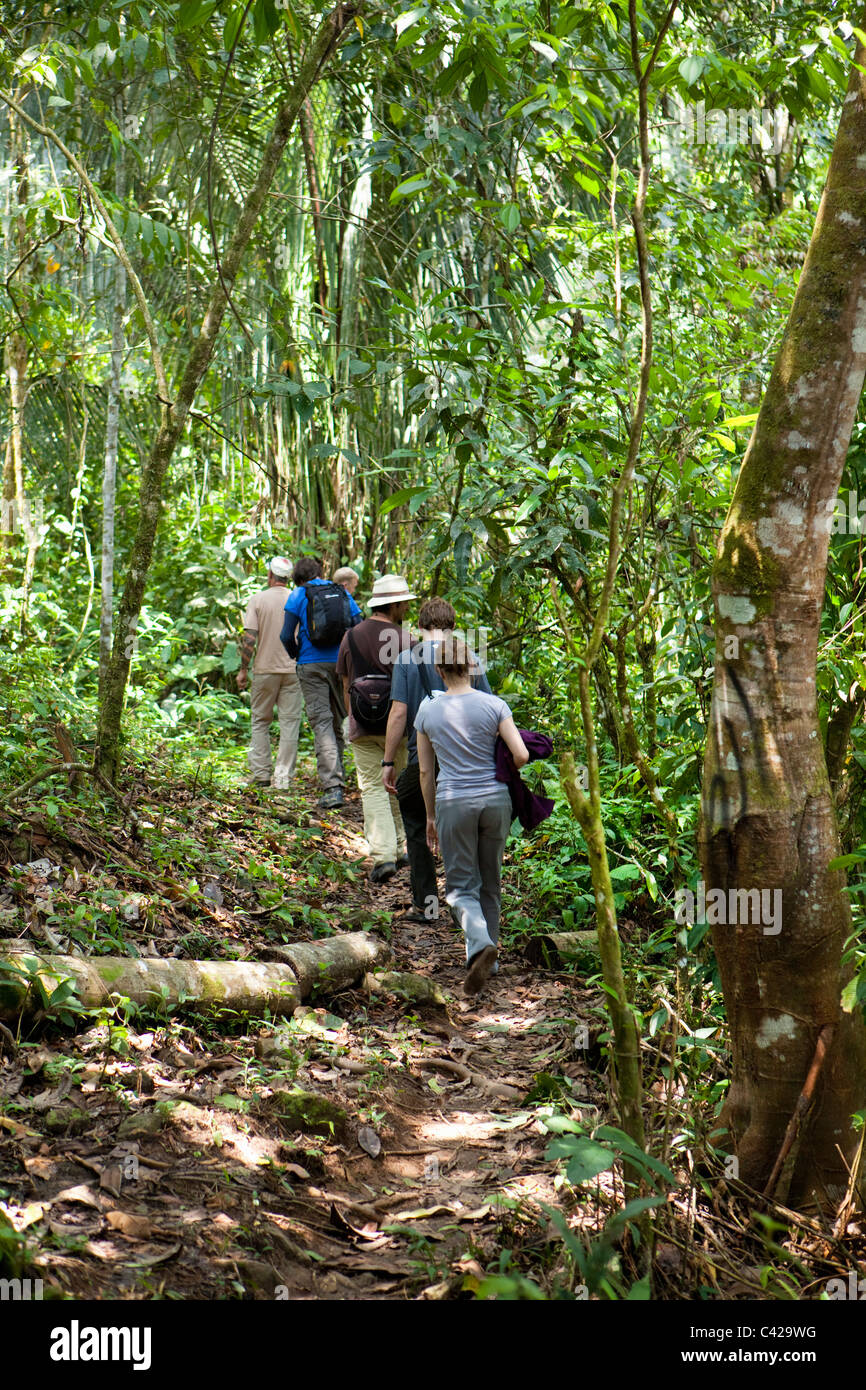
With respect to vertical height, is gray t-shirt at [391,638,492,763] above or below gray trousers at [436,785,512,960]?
above

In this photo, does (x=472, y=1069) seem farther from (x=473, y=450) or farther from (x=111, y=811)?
(x=473, y=450)

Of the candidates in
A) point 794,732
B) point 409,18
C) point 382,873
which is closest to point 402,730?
point 382,873

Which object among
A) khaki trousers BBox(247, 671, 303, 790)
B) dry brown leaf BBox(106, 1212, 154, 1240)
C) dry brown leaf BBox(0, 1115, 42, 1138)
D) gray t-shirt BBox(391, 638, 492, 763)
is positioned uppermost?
gray t-shirt BBox(391, 638, 492, 763)

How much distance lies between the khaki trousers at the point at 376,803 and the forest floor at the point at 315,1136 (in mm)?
1456

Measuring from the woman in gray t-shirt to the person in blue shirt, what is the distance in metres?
3.31

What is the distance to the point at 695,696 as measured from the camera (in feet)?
18.2

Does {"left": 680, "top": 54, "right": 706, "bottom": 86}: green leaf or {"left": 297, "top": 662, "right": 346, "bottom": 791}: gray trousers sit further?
{"left": 297, "top": 662, "right": 346, "bottom": 791}: gray trousers

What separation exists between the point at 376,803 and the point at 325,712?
1.77 m

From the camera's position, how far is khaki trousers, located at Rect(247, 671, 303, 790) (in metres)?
9.06

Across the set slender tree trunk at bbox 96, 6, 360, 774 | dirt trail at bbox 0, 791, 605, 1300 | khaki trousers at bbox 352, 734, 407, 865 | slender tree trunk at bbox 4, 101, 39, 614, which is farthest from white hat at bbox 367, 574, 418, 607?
slender tree trunk at bbox 4, 101, 39, 614

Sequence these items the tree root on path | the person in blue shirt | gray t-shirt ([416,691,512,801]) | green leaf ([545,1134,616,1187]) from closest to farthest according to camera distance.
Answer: green leaf ([545,1134,616,1187])
the tree root on path
gray t-shirt ([416,691,512,801])
the person in blue shirt

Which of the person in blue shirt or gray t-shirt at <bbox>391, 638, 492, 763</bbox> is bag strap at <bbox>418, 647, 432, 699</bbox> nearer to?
gray t-shirt at <bbox>391, 638, 492, 763</bbox>

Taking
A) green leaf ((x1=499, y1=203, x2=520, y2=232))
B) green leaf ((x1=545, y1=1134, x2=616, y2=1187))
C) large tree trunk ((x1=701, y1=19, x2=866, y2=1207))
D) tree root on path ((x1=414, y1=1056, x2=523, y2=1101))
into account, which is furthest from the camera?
green leaf ((x1=499, y1=203, x2=520, y2=232))

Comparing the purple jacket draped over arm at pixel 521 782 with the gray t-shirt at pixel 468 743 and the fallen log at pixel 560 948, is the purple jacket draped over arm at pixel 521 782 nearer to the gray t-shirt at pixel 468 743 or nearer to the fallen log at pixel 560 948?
the gray t-shirt at pixel 468 743
